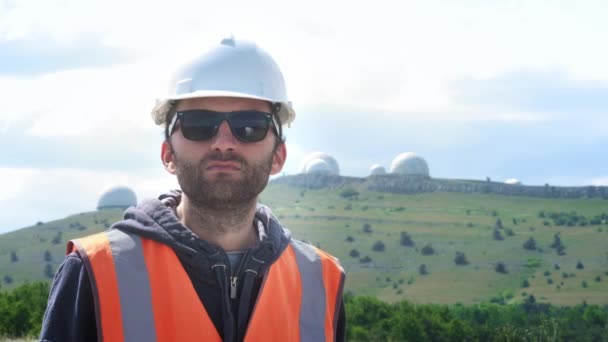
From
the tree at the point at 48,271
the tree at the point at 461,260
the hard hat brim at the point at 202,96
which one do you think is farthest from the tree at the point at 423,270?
the hard hat brim at the point at 202,96

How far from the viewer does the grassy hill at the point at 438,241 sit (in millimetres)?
88188

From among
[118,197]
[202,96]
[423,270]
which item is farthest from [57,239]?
[202,96]

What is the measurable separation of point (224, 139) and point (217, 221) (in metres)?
0.32

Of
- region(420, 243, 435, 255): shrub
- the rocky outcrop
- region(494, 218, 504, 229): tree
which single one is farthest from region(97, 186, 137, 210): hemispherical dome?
region(494, 218, 504, 229): tree

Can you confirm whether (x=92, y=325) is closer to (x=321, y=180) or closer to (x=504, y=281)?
(x=504, y=281)

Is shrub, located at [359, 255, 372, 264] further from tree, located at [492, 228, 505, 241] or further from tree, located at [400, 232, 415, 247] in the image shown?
tree, located at [492, 228, 505, 241]

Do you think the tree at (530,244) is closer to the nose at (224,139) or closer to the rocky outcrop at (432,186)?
the rocky outcrop at (432,186)

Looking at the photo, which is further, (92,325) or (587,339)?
(587,339)

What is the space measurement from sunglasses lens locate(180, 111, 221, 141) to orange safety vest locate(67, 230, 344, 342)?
1.46 feet

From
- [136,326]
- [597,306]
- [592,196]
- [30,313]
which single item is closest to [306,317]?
[136,326]

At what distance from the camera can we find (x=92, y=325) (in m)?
4.20

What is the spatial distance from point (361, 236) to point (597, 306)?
3663 cm

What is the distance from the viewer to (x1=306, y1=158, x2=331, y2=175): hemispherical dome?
132 m

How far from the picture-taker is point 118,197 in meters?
113
